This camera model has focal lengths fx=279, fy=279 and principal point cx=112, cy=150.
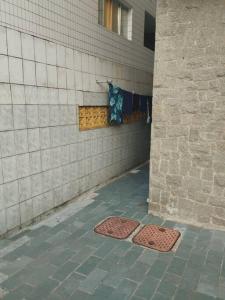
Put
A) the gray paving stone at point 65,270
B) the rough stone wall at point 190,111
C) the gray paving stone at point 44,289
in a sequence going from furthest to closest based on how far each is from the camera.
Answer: the rough stone wall at point 190,111, the gray paving stone at point 65,270, the gray paving stone at point 44,289

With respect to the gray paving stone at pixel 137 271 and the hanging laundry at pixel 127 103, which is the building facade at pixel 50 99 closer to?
the hanging laundry at pixel 127 103

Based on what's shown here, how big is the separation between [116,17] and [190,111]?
4.33 m

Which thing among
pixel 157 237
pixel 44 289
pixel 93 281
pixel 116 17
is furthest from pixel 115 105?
pixel 44 289

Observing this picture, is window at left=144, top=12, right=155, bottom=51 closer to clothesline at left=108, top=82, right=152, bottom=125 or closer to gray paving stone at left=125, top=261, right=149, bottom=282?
clothesline at left=108, top=82, right=152, bottom=125

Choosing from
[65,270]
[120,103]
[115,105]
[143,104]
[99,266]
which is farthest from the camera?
[143,104]

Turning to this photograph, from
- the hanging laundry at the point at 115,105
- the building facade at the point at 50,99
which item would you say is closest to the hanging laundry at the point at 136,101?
the building facade at the point at 50,99

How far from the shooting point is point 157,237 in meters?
4.82

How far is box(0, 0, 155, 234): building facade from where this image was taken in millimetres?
4512

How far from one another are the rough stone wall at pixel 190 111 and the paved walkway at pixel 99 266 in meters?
0.59

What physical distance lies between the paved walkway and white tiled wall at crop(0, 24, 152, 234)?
0.66 metres

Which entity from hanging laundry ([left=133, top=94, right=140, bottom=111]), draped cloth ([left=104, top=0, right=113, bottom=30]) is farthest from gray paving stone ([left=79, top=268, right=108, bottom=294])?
draped cloth ([left=104, top=0, right=113, bottom=30])

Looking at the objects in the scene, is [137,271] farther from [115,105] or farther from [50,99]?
[115,105]

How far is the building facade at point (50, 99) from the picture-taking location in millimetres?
4512

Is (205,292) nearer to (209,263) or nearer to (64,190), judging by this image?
(209,263)
